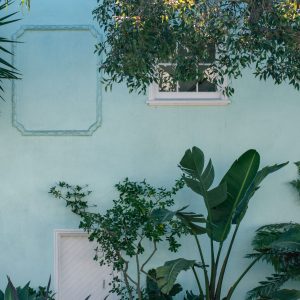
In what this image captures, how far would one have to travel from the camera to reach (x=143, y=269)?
1304cm

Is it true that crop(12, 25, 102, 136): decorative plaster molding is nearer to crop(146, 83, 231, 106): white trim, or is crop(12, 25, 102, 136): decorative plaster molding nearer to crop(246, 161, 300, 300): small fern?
crop(146, 83, 231, 106): white trim

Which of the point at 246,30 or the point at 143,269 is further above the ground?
the point at 246,30

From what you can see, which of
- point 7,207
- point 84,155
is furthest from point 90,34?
point 7,207

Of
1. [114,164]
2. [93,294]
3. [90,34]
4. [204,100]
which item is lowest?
[93,294]

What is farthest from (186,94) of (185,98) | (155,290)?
(155,290)

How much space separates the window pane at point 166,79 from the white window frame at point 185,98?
0.08 metres

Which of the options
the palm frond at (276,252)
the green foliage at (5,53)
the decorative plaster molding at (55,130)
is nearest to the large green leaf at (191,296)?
the palm frond at (276,252)

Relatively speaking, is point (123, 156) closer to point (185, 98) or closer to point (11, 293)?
point (185, 98)

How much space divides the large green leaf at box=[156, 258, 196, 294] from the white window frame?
3.14 metres

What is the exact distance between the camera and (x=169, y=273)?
1073 centimetres

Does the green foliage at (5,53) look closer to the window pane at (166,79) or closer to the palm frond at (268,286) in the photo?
the window pane at (166,79)

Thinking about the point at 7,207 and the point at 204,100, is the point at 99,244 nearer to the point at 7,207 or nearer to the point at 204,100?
the point at 7,207

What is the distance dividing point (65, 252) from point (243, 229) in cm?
297

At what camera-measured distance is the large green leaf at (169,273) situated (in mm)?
10594
